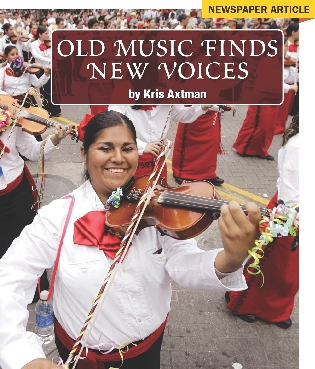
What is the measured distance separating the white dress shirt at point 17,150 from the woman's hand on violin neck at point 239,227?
2.05 metres

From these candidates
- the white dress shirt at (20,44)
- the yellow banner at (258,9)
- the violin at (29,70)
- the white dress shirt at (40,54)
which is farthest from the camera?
the white dress shirt at (20,44)

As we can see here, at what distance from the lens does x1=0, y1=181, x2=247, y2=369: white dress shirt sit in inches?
53.1

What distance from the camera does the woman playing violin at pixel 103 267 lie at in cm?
131

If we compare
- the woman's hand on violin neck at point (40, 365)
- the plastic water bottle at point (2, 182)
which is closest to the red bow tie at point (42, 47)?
the plastic water bottle at point (2, 182)

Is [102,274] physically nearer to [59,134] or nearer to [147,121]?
[59,134]

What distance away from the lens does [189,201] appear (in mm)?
1452

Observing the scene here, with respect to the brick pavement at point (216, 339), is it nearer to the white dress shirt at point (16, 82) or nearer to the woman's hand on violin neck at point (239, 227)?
the woman's hand on violin neck at point (239, 227)

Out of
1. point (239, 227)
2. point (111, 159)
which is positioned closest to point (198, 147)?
point (111, 159)

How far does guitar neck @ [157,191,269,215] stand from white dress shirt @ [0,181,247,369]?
0.13 meters

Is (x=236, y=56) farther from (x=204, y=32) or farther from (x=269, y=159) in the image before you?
(x=269, y=159)

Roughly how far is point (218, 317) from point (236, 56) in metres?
1.88

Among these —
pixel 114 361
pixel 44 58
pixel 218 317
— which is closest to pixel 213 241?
pixel 218 317

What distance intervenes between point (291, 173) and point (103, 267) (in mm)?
1364

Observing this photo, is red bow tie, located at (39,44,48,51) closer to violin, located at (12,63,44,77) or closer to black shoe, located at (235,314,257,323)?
violin, located at (12,63,44,77)
